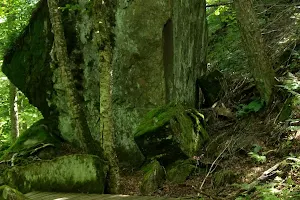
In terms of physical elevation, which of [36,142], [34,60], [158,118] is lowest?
[36,142]

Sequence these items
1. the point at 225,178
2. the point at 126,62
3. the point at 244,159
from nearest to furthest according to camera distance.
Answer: the point at 225,178 → the point at 244,159 → the point at 126,62

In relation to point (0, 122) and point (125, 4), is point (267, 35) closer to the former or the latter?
point (125, 4)

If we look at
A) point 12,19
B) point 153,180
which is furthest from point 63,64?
point 12,19

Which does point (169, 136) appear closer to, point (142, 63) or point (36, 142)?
point (142, 63)

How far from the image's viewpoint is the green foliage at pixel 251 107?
8828 millimetres

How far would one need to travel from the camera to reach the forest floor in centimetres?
564

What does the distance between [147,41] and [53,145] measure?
4034 mm

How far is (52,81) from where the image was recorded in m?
11.3

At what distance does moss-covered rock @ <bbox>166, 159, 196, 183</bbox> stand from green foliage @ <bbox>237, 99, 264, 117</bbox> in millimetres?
2055

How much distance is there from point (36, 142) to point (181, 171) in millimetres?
5163

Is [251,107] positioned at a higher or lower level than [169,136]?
higher

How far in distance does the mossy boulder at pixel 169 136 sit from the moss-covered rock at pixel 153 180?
371 mm

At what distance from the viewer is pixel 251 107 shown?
895cm

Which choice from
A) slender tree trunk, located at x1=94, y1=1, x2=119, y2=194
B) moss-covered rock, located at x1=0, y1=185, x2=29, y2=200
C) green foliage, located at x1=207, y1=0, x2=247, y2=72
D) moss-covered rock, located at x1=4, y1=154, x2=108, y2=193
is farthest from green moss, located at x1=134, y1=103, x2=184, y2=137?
green foliage, located at x1=207, y1=0, x2=247, y2=72
